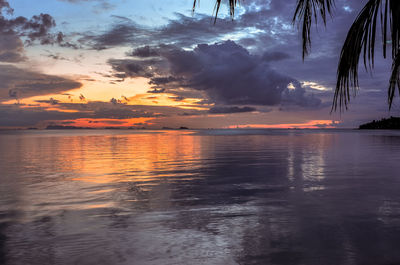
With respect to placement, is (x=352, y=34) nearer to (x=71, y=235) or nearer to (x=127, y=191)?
(x=71, y=235)

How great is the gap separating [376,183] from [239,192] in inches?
242

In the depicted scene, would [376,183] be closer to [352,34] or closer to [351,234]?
[351,234]

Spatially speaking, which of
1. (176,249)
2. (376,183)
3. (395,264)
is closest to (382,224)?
(395,264)

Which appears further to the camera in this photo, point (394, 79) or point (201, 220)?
point (201, 220)

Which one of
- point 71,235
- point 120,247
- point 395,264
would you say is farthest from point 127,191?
point 395,264

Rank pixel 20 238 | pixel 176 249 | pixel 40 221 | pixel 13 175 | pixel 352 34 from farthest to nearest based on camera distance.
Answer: pixel 13 175 → pixel 40 221 → pixel 20 238 → pixel 176 249 → pixel 352 34

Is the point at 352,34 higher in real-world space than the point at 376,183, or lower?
higher

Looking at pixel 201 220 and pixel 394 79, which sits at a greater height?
pixel 394 79

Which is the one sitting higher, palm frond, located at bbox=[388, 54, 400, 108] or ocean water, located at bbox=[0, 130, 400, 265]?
palm frond, located at bbox=[388, 54, 400, 108]

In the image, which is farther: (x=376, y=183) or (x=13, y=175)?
(x=13, y=175)

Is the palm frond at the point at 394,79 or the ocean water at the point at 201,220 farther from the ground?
the palm frond at the point at 394,79

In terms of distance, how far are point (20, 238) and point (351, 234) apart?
22.4ft

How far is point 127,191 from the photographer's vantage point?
12.1 metres

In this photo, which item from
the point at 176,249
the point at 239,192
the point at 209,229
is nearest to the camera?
the point at 176,249
